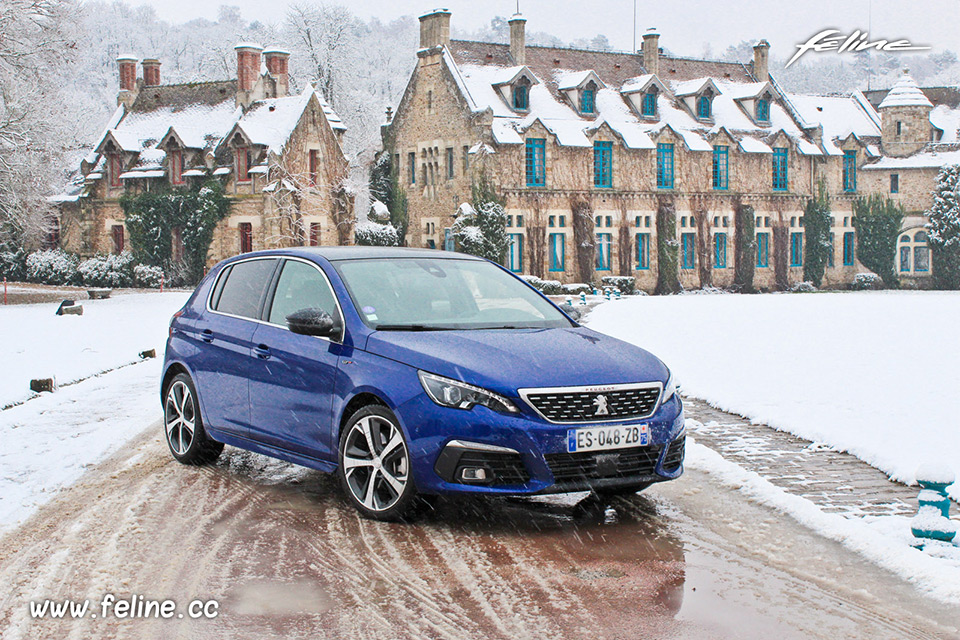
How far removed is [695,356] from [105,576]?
1228 cm

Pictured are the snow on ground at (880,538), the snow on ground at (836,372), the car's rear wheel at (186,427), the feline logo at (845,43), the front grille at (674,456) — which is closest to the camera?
the snow on ground at (880,538)

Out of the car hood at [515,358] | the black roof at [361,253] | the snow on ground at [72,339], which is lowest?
the snow on ground at [72,339]

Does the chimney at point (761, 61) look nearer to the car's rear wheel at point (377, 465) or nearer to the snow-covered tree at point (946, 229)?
the snow-covered tree at point (946, 229)

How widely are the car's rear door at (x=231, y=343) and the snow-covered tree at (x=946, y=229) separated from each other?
167 feet

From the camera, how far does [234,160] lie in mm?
46969

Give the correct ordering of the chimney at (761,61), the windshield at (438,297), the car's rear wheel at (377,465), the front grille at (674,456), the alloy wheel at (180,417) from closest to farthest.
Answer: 1. the car's rear wheel at (377,465)
2. the front grille at (674,456)
3. the windshield at (438,297)
4. the alloy wheel at (180,417)
5. the chimney at (761,61)

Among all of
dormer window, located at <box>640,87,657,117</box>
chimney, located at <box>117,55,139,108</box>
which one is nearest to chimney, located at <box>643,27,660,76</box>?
dormer window, located at <box>640,87,657,117</box>

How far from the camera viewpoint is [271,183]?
4588 cm

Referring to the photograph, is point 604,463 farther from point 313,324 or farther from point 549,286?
point 549,286

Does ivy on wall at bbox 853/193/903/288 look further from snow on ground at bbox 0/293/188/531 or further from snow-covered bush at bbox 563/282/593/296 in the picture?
snow on ground at bbox 0/293/188/531

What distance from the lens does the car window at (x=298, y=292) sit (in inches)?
299

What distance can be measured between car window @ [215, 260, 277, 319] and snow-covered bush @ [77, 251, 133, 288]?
42821 millimetres

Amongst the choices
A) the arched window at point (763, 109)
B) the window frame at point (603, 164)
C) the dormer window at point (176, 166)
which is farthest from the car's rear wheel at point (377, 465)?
the arched window at point (763, 109)

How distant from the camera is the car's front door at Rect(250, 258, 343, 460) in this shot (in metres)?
7.15
